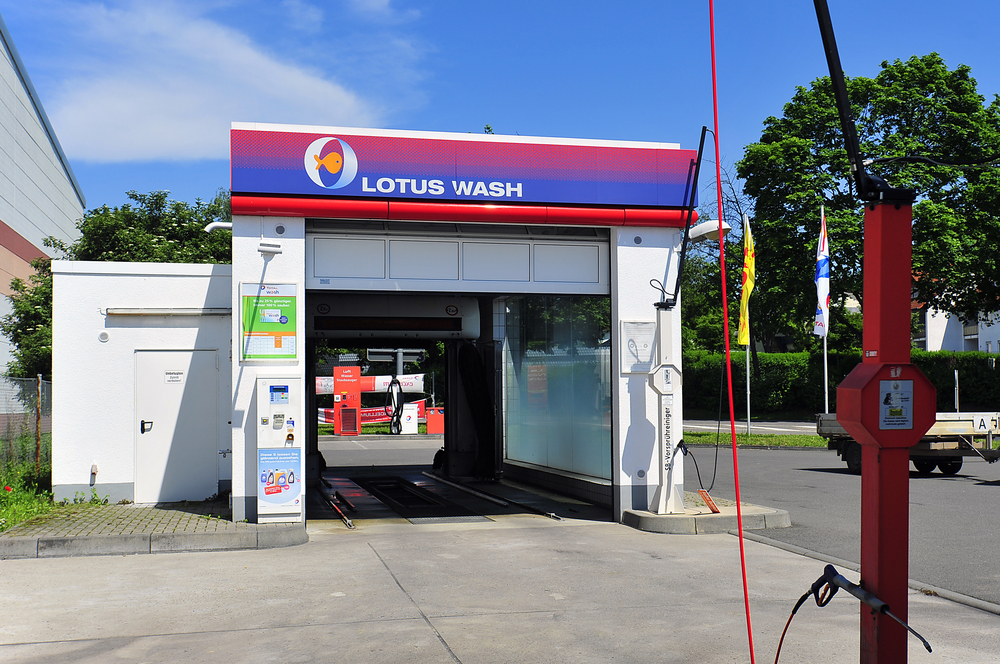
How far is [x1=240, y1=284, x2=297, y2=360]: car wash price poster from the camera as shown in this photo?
10.6 m

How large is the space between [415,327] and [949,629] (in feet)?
38.9

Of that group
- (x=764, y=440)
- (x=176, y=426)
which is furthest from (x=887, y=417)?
(x=764, y=440)

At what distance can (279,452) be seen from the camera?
1059 centimetres

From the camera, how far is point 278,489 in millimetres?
10539

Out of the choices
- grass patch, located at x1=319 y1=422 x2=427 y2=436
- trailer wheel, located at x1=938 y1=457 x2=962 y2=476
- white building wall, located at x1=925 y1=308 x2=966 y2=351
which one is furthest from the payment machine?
white building wall, located at x1=925 y1=308 x2=966 y2=351

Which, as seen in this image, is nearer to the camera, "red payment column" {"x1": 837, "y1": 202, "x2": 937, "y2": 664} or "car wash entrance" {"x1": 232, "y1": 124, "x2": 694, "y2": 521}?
"red payment column" {"x1": 837, "y1": 202, "x2": 937, "y2": 664}

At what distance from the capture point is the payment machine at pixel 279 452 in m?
10.5

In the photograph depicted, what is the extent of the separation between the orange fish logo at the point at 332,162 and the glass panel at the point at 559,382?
402 cm

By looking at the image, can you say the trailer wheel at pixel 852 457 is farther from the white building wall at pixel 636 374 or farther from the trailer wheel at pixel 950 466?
the white building wall at pixel 636 374

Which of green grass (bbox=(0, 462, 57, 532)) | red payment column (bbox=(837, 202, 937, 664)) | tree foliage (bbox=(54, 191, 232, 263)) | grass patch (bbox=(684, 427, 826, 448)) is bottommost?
grass patch (bbox=(684, 427, 826, 448))

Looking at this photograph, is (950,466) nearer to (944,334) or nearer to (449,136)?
(449,136)

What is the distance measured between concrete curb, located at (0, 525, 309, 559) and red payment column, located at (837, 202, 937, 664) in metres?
7.31

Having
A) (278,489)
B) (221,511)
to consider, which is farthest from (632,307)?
(221,511)

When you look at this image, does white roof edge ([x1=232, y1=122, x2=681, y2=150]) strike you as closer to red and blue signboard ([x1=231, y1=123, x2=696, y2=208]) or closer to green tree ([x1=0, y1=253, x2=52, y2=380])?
red and blue signboard ([x1=231, y1=123, x2=696, y2=208])
